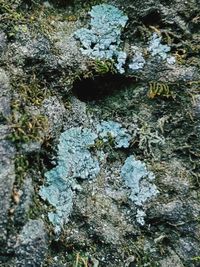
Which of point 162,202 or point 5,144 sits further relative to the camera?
point 162,202

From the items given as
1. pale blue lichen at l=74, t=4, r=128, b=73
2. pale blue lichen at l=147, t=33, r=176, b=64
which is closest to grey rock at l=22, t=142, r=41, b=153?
pale blue lichen at l=74, t=4, r=128, b=73

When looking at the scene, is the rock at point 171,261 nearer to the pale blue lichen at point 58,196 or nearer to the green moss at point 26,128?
the pale blue lichen at point 58,196

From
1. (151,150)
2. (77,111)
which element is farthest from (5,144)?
(151,150)

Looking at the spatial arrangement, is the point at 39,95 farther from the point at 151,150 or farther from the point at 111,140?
the point at 151,150

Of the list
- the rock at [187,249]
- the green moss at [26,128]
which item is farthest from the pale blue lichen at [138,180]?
the green moss at [26,128]

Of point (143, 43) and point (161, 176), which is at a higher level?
point (143, 43)

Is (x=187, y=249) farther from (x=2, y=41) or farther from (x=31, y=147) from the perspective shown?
(x=2, y=41)
